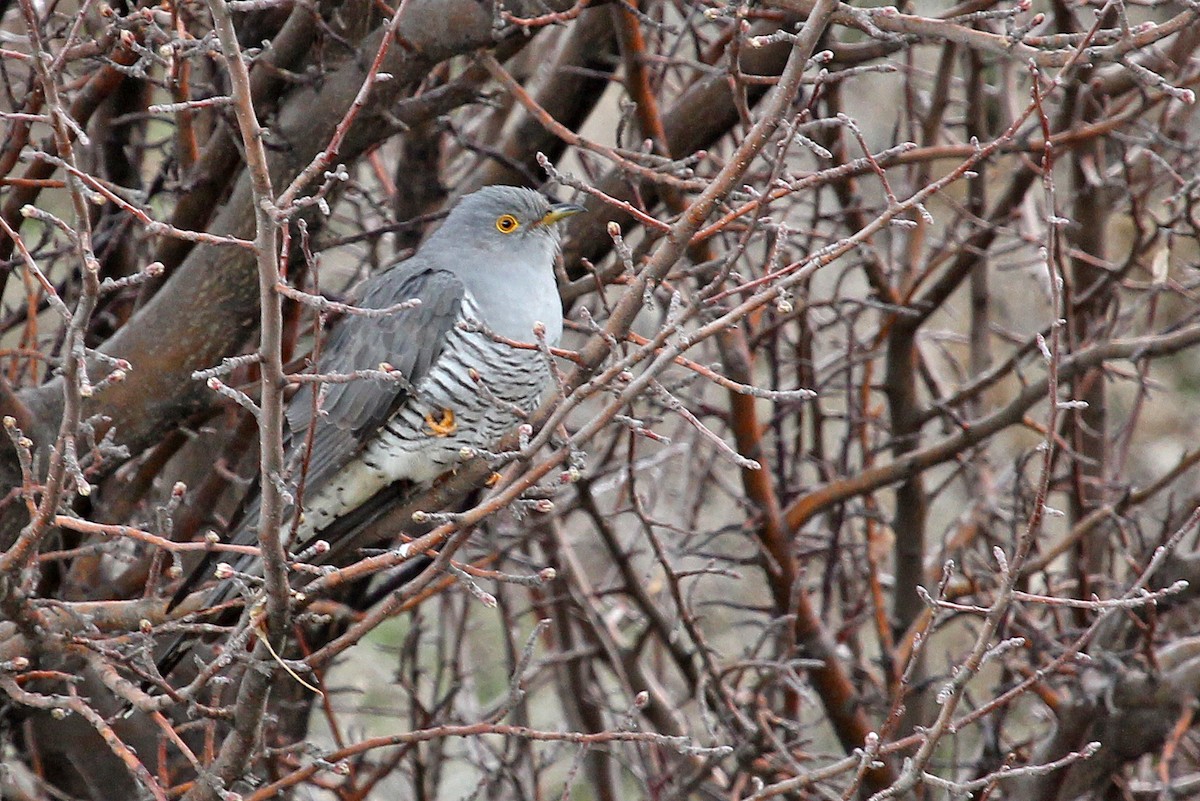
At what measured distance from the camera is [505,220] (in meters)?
4.10

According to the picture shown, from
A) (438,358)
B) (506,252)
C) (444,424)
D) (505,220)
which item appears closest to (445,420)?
(444,424)

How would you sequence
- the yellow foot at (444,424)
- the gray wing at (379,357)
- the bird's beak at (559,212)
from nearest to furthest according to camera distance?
the yellow foot at (444,424) < the gray wing at (379,357) < the bird's beak at (559,212)

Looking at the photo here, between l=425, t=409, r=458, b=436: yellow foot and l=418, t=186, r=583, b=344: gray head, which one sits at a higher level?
l=418, t=186, r=583, b=344: gray head

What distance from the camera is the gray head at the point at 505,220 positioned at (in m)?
4.07

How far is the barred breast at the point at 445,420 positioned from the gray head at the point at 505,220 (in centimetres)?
26

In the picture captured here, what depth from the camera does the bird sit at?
380cm

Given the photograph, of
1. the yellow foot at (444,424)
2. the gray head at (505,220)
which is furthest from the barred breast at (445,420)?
the gray head at (505,220)

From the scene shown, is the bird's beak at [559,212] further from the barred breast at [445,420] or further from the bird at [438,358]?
the barred breast at [445,420]

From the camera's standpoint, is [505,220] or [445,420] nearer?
[445,420]

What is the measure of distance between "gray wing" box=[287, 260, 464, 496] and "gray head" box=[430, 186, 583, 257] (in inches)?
6.6

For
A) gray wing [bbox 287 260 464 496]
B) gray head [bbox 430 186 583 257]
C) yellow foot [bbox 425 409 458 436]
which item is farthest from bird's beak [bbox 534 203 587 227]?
yellow foot [bbox 425 409 458 436]

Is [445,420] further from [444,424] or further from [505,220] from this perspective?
[505,220]

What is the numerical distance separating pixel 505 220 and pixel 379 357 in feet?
1.86

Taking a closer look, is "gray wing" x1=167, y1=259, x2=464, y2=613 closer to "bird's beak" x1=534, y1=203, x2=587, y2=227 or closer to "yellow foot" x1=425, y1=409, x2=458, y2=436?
"yellow foot" x1=425, y1=409, x2=458, y2=436
